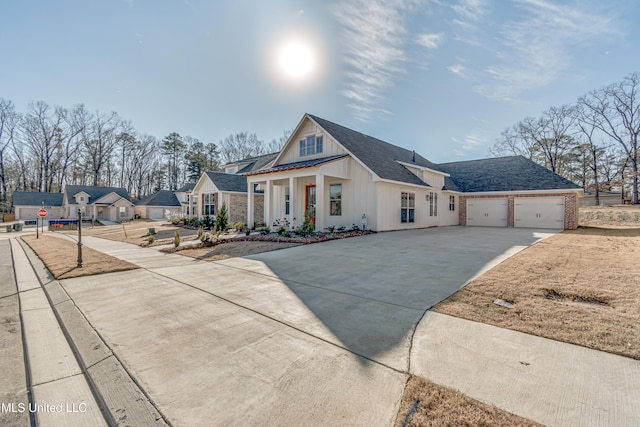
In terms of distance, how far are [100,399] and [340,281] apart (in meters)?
3.92

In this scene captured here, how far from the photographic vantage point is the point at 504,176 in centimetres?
2005

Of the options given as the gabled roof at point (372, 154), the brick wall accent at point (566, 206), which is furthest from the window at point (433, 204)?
the brick wall accent at point (566, 206)

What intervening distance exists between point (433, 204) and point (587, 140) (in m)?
27.9

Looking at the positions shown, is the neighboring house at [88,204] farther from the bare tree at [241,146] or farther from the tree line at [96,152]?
the bare tree at [241,146]

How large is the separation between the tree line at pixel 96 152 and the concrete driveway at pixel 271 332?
4150cm

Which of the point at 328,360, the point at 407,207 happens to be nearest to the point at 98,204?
the point at 407,207

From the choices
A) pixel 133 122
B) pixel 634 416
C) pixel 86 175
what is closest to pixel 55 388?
pixel 634 416

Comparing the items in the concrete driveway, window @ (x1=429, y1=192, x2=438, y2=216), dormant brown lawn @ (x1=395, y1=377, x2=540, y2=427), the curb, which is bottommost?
the curb

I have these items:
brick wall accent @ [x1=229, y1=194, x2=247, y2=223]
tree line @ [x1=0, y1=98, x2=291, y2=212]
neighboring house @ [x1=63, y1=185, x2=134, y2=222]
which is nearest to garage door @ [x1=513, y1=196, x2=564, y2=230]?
brick wall accent @ [x1=229, y1=194, x2=247, y2=223]

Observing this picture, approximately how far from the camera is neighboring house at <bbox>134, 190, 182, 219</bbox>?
1519 inches

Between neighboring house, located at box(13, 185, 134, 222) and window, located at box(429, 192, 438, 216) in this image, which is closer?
window, located at box(429, 192, 438, 216)

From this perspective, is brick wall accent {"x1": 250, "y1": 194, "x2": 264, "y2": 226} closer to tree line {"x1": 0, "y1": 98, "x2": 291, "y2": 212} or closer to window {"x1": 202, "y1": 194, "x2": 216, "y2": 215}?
window {"x1": 202, "y1": 194, "x2": 216, "y2": 215}

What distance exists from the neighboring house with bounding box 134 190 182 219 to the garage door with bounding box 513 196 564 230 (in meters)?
39.6

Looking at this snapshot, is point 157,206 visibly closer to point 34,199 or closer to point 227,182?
point 34,199
